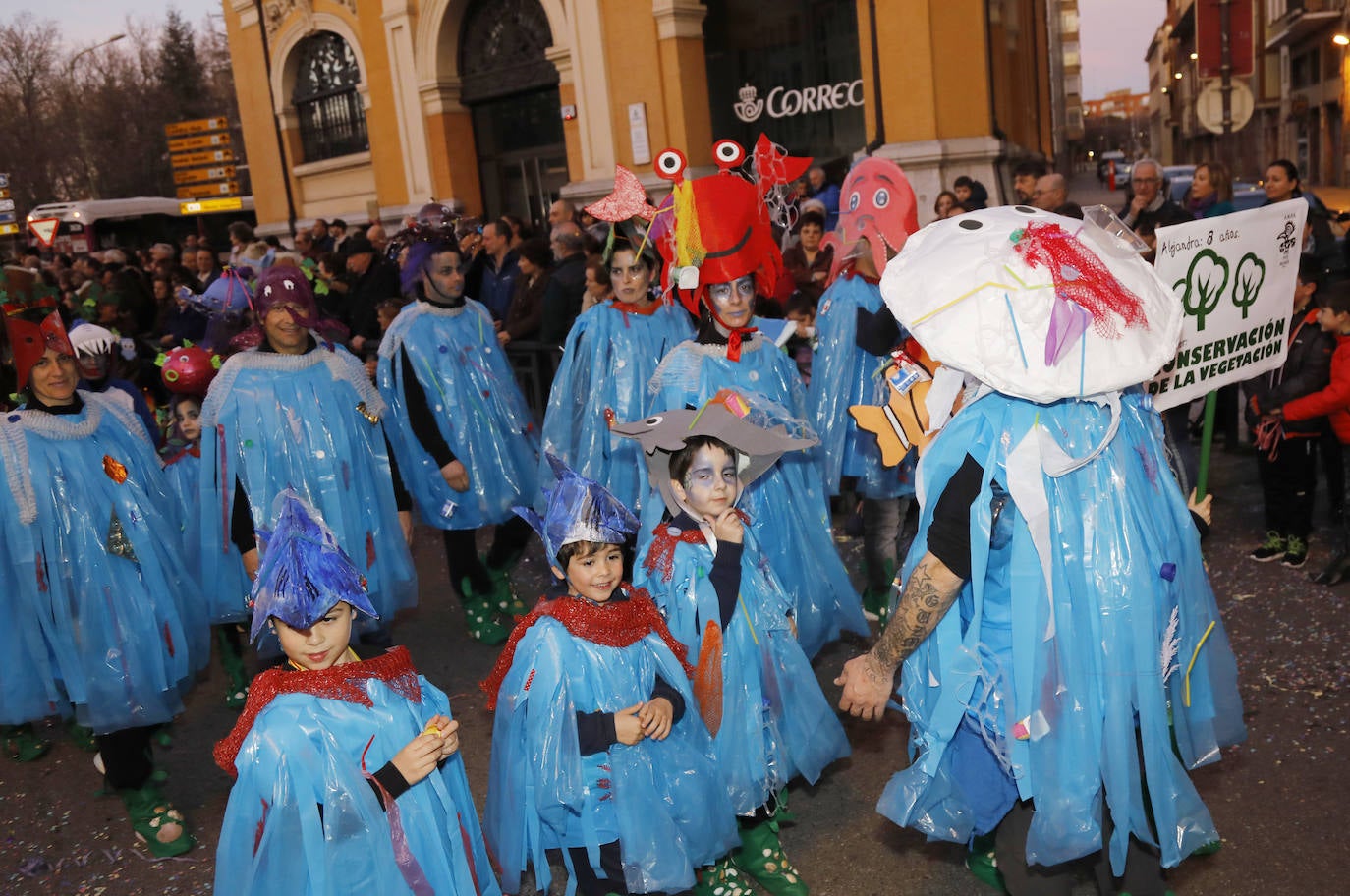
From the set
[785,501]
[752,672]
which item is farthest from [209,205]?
[752,672]

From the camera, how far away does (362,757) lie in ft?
8.14

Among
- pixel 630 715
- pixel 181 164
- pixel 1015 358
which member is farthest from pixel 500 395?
pixel 181 164

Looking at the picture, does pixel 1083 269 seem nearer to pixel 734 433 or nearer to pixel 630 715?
pixel 734 433

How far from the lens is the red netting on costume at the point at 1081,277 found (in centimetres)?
239

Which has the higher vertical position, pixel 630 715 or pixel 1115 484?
pixel 1115 484

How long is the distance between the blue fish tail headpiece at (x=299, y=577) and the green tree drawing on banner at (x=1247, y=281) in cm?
341

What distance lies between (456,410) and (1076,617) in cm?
355

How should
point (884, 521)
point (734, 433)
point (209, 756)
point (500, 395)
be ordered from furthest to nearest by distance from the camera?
point (500, 395), point (884, 521), point (209, 756), point (734, 433)

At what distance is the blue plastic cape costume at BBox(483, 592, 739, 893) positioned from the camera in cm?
→ 291

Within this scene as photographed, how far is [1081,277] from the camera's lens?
2.43 meters

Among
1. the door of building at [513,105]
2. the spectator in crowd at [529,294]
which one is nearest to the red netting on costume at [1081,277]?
the spectator in crowd at [529,294]

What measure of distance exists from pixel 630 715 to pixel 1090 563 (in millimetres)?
1233

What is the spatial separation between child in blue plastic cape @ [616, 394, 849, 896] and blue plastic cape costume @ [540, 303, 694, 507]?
1.66 metres

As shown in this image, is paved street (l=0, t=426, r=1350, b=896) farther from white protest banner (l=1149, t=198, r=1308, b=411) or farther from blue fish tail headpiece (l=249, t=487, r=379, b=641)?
blue fish tail headpiece (l=249, t=487, r=379, b=641)
